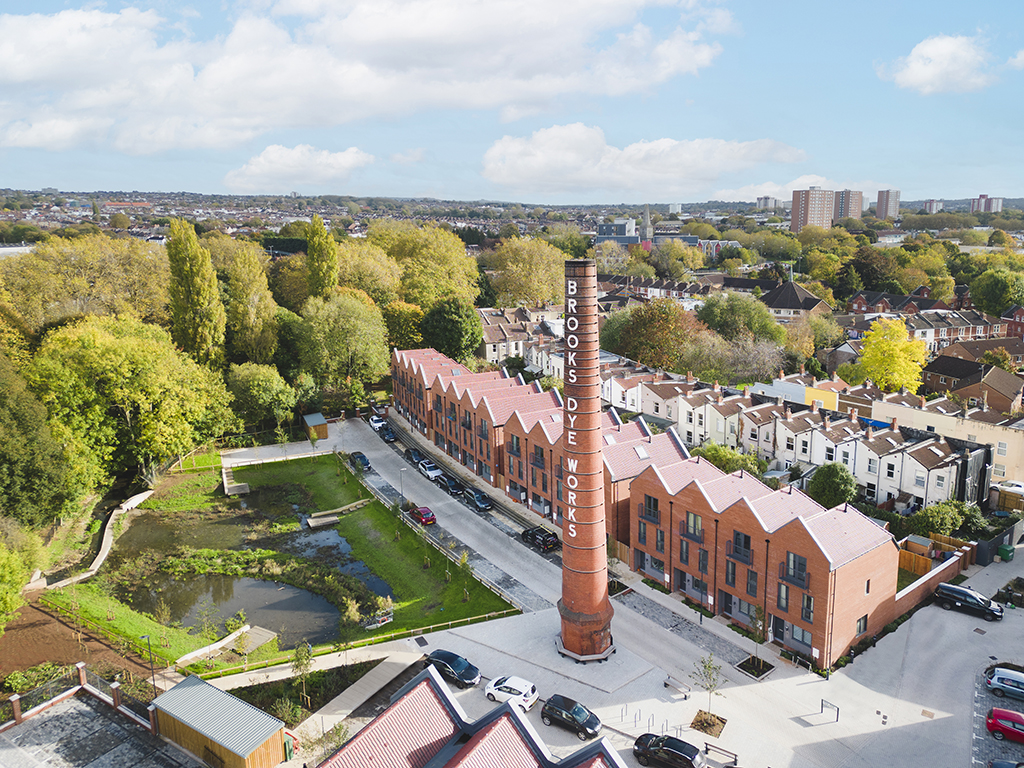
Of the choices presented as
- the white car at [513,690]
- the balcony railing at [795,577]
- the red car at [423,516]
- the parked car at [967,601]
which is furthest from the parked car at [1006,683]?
the red car at [423,516]

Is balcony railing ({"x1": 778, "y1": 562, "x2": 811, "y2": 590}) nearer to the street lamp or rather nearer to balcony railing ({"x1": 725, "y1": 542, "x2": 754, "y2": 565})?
balcony railing ({"x1": 725, "y1": 542, "x2": 754, "y2": 565})

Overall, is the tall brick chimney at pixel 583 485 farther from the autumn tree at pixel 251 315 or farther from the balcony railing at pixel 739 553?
the autumn tree at pixel 251 315

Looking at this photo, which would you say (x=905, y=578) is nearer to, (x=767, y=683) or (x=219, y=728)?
(x=767, y=683)

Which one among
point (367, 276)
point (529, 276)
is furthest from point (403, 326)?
point (529, 276)

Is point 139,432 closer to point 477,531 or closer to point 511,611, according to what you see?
point 477,531

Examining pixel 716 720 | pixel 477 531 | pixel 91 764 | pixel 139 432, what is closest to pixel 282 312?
pixel 139 432
